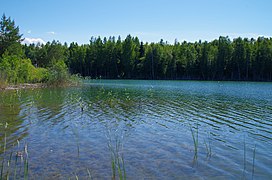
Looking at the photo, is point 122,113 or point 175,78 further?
point 175,78

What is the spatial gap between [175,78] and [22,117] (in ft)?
271

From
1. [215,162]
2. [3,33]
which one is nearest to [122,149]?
[215,162]

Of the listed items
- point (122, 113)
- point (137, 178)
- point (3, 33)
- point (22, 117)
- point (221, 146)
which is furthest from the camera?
point (3, 33)

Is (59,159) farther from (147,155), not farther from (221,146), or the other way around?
(221,146)

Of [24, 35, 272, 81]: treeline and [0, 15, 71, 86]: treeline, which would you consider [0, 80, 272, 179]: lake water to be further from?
[24, 35, 272, 81]: treeline

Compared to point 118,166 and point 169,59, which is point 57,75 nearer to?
point 118,166

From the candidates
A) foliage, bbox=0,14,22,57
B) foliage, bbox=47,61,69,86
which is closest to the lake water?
foliage, bbox=47,61,69,86

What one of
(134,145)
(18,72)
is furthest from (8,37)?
Result: (134,145)

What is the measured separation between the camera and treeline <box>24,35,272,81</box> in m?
85.7

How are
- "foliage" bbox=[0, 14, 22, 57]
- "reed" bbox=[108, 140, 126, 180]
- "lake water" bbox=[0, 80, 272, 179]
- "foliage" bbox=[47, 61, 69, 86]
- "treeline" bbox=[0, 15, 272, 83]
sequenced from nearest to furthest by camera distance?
"reed" bbox=[108, 140, 126, 180] → "lake water" bbox=[0, 80, 272, 179] → "foliage" bbox=[47, 61, 69, 86] → "foliage" bbox=[0, 14, 22, 57] → "treeline" bbox=[0, 15, 272, 83]

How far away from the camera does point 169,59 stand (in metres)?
95.1

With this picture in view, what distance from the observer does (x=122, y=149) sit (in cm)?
1012

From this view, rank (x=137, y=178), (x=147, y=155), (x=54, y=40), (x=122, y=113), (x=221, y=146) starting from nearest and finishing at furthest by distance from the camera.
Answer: (x=137, y=178) → (x=147, y=155) → (x=221, y=146) → (x=122, y=113) → (x=54, y=40)

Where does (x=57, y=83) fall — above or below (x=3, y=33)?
below
